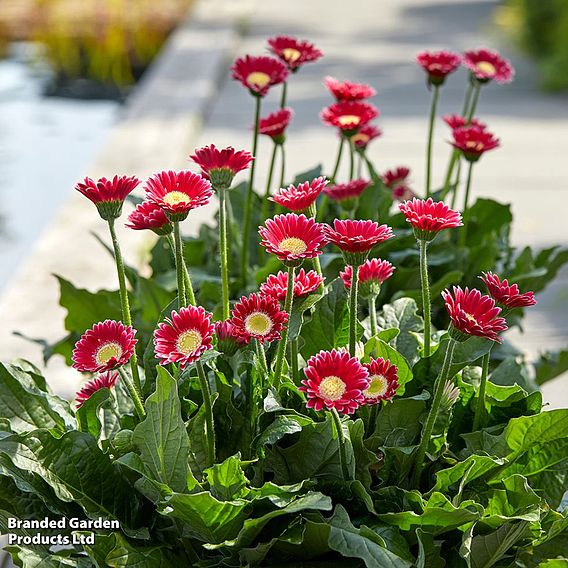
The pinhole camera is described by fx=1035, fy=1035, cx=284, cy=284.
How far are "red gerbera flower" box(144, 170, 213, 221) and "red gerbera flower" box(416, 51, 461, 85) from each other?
0.79 meters

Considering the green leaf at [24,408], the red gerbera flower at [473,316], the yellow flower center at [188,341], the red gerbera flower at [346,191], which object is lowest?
the green leaf at [24,408]

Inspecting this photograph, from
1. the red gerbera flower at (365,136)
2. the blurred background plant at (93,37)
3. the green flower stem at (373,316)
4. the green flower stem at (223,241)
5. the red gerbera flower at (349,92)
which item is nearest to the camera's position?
the green flower stem at (223,241)

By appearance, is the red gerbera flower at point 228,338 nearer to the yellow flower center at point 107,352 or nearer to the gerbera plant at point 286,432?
the gerbera plant at point 286,432

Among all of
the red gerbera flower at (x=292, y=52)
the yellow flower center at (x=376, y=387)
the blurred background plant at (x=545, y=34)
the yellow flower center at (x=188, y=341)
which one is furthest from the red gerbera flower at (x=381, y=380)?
the blurred background plant at (x=545, y=34)

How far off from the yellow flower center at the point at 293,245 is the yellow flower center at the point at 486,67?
2.79 feet

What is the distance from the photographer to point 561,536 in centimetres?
128

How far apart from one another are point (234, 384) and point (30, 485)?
28cm

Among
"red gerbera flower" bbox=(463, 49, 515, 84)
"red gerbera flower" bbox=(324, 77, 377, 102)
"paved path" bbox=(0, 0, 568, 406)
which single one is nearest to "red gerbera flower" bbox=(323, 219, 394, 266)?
"red gerbera flower" bbox=(324, 77, 377, 102)

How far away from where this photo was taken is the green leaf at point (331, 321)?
1.42m

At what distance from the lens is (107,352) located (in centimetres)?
118

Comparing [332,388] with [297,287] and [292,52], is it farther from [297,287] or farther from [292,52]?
[292,52]

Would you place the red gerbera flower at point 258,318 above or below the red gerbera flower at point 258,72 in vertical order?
below

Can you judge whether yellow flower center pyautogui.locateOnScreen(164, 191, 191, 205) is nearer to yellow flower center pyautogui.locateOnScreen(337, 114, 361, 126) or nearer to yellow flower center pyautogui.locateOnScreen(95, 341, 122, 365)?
yellow flower center pyautogui.locateOnScreen(95, 341, 122, 365)

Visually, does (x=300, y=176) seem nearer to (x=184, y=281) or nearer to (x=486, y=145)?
(x=486, y=145)
